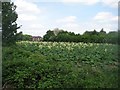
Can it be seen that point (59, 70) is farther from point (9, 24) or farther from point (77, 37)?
point (77, 37)

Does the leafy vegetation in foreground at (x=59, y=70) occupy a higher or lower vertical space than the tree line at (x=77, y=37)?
lower

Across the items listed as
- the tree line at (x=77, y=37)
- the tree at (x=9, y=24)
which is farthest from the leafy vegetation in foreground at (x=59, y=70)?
the tree line at (x=77, y=37)

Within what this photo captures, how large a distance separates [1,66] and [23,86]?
1176 mm

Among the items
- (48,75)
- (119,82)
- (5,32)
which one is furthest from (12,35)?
(119,82)

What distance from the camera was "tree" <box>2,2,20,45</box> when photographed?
1266cm

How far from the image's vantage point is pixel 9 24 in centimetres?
1281

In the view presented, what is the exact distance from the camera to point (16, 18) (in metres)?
13.0

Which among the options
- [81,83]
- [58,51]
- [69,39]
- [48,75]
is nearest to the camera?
[81,83]

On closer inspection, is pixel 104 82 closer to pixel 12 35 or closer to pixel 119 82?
pixel 119 82

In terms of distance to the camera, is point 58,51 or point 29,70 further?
point 58,51

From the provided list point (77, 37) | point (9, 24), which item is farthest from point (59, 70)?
point (77, 37)

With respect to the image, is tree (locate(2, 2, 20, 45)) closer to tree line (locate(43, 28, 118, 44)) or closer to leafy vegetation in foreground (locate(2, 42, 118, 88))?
leafy vegetation in foreground (locate(2, 42, 118, 88))

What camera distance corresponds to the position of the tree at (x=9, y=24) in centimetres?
1266

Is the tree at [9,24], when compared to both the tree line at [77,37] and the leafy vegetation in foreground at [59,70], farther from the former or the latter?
the tree line at [77,37]
